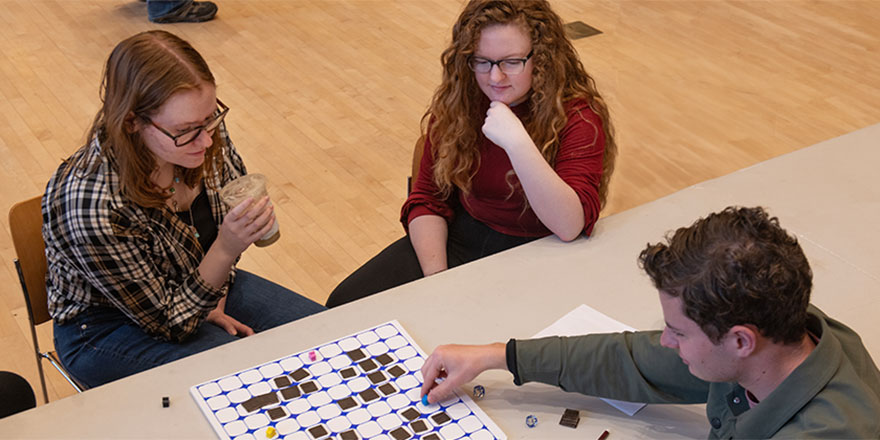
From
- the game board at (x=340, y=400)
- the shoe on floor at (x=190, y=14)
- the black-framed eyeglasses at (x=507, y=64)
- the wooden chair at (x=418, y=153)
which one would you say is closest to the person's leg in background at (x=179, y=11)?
the shoe on floor at (x=190, y=14)

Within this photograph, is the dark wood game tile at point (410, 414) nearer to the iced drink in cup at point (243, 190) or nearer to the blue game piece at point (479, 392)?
the blue game piece at point (479, 392)

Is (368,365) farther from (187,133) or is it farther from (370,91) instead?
(370,91)

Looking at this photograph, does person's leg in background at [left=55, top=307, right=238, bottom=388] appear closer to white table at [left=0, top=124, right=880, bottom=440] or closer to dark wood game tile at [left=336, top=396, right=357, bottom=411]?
white table at [left=0, top=124, right=880, bottom=440]

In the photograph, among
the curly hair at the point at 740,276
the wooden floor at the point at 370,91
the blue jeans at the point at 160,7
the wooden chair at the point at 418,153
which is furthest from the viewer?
the blue jeans at the point at 160,7

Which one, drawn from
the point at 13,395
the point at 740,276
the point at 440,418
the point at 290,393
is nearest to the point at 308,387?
the point at 290,393

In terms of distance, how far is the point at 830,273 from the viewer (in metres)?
1.87

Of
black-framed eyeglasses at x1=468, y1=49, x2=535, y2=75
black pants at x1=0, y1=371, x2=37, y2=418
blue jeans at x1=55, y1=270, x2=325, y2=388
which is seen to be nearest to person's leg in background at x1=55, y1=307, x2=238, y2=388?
blue jeans at x1=55, y1=270, x2=325, y2=388

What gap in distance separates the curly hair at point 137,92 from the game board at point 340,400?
1.68 ft

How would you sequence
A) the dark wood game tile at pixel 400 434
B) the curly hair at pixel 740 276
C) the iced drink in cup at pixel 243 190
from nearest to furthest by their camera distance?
the curly hair at pixel 740 276, the dark wood game tile at pixel 400 434, the iced drink in cup at pixel 243 190

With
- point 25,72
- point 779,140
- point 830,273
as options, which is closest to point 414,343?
point 830,273

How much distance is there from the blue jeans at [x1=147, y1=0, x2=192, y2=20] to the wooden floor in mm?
109

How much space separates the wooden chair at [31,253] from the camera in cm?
191

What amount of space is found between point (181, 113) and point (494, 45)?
2.33ft

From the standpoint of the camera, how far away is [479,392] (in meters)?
1.55
